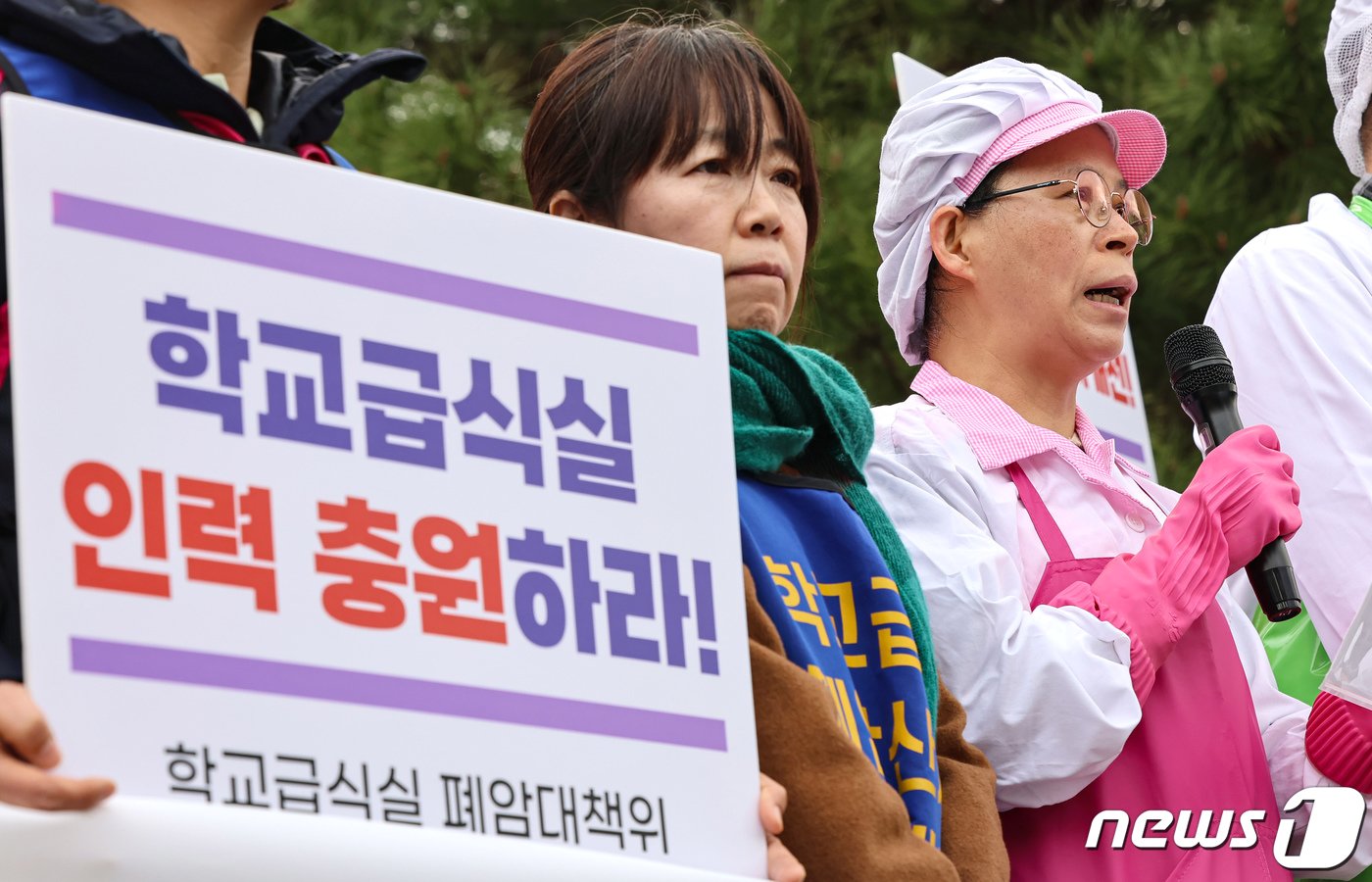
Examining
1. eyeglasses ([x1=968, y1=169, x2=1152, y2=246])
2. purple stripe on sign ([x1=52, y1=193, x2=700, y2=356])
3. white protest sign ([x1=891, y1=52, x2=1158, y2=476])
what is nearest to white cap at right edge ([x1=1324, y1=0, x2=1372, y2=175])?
white protest sign ([x1=891, y1=52, x2=1158, y2=476])

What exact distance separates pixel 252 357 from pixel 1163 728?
5.26 ft

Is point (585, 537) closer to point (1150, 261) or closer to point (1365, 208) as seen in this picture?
point (1365, 208)

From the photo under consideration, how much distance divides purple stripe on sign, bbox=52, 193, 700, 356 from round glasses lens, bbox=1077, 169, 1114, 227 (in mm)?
1442

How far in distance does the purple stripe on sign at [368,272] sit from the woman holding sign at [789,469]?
42 cm

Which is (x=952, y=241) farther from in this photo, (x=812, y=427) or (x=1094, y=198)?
(x=812, y=427)

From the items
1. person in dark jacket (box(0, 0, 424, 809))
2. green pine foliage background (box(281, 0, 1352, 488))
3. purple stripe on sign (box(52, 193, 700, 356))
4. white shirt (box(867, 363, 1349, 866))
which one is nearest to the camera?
person in dark jacket (box(0, 0, 424, 809))

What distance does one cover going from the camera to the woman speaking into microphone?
2.64 metres

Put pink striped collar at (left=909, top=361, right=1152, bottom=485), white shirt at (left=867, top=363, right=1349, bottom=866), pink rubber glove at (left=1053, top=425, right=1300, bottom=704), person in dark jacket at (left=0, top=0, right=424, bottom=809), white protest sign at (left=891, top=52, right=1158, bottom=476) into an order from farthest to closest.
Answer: white protest sign at (left=891, top=52, right=1158, bottom=476) → pink striped collar at (left=909, top=361, right=1152, bottom=485) → pink rubber glove at (left=1053, top=425, right=1300, bottom=704) → white shirt at (left=867, top=363, right=1349, bottom=866) → person in dark jacket at (left=0, top=0, right=424, bottom=809)

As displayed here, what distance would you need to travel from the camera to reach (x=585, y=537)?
5.79 feet

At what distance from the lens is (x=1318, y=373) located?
10.6ft

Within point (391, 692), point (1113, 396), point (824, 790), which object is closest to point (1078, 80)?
point (1113, 396)

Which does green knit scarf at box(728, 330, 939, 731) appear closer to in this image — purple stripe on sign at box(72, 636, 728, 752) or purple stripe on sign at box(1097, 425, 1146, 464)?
purple stripe on sign at box(72, 636, 728, 752)

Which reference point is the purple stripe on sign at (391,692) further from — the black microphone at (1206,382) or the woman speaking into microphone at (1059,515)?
the black microphone at (1206,382)

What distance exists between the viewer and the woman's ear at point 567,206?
2.64 metres
